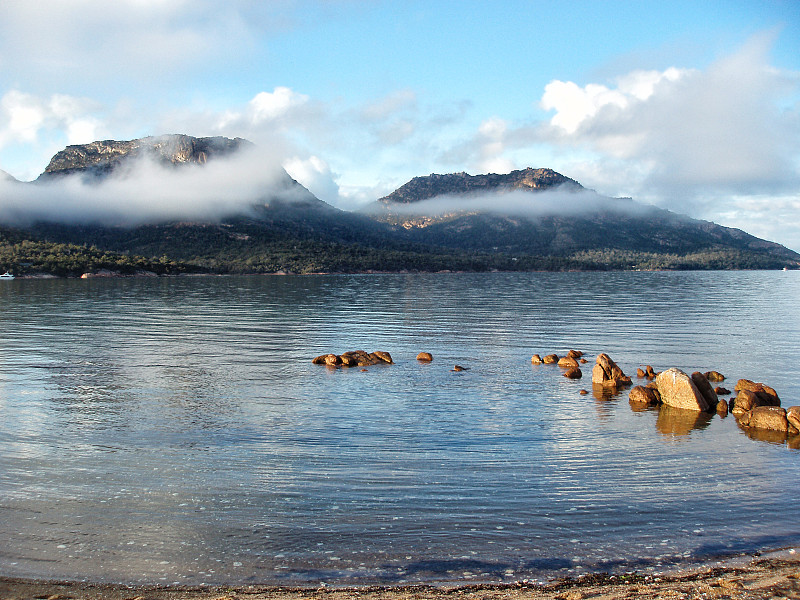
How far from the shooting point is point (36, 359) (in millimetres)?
38250

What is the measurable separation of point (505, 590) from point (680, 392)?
17.8 metres

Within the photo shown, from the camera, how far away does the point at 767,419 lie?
21969mm

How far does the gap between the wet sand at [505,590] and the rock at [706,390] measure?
1538cm

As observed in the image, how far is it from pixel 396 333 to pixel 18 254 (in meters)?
194

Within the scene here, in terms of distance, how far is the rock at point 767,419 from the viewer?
2164 cm

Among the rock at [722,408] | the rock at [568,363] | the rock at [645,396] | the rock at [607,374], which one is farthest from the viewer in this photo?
the rock at [568,363]

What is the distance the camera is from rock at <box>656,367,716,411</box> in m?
24.8

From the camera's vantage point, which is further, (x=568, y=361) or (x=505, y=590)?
(x=568, y=361)

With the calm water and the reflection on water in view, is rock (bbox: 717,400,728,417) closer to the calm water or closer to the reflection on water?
the reflection on water

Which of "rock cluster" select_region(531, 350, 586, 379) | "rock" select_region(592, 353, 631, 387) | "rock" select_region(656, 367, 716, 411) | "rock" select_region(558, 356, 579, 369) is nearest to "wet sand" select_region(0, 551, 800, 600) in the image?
"rock" select_region(656, 367, 716, 411)

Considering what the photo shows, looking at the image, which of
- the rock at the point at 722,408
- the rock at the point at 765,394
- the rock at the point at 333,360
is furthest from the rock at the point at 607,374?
the rock at the point at 333,360

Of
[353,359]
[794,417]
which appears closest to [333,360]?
[353,359]

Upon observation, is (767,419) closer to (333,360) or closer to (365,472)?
(365,472)

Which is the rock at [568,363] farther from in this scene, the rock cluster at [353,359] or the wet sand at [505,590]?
the wet sand at [505,590]
